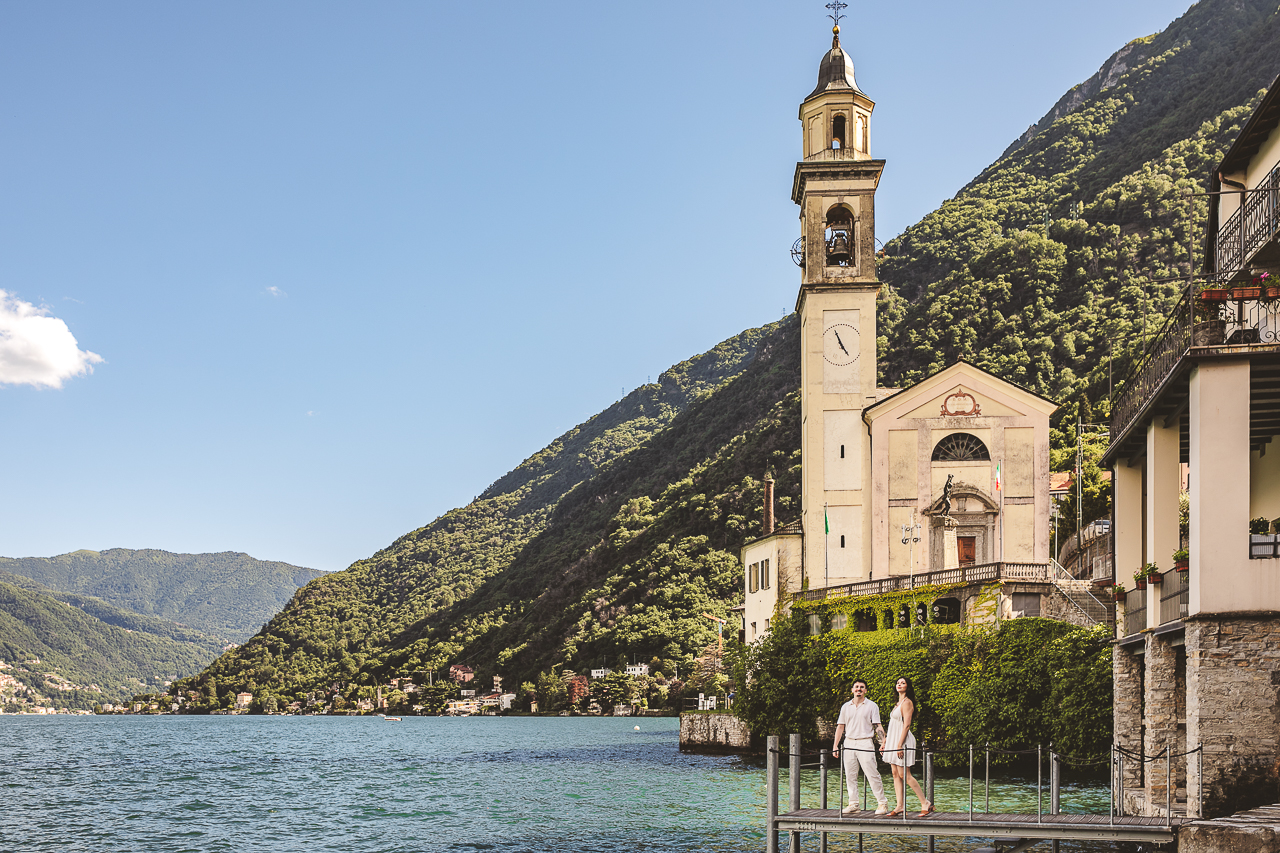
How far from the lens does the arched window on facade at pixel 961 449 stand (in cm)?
5078

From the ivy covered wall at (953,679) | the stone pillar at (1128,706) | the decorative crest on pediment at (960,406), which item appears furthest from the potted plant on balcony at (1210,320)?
the decorative crest on pediment at (960,406)

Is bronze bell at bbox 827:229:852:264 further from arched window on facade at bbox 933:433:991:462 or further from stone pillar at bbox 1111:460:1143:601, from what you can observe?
stone pillar at bbox 1111:460:1143:601

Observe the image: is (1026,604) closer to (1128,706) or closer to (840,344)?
(840,344)

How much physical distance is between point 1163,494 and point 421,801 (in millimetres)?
29119

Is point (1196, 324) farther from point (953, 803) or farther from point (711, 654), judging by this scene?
point (711, 654)

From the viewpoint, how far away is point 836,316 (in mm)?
54500

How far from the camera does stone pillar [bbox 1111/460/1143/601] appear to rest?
2633cm

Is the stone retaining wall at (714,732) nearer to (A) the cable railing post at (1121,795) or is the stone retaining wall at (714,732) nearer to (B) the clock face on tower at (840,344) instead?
(B) the clock face on tower at (840,344)

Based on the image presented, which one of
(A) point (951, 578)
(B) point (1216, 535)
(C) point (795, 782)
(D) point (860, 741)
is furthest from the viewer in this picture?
(A) point (951, 578)

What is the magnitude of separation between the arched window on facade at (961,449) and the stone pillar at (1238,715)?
1331 inches

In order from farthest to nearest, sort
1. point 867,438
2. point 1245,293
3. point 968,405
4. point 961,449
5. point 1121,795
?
1. point 867,438
2. point 961,449
3. point 968,405
4. point 1121,795
5. point 1245,293

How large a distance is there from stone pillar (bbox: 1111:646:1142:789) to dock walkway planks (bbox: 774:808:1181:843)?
457 centimetres

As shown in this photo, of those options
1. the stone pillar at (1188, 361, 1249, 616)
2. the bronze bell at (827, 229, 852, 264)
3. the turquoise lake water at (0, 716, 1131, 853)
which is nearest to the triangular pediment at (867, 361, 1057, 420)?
the bronze bell at (827, 229, 852, 264)

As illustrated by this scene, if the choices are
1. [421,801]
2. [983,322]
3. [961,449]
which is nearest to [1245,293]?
[961,449]
